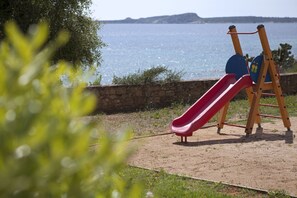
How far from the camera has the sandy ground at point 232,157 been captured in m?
6.50

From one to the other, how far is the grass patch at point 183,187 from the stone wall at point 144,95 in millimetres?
6055

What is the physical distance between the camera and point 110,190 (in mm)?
1087

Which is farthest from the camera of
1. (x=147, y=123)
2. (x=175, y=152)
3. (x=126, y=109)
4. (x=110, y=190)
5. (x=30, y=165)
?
(x=126, y=109)

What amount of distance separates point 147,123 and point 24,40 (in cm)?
1045

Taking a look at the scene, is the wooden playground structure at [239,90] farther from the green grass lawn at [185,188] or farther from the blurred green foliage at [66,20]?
the blurred green foliage at [66,20]

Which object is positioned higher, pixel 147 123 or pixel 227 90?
pixel 227 90

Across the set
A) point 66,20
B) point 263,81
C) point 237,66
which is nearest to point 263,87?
point 263,81

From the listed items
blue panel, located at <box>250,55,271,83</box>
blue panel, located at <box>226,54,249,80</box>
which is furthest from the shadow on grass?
blue panel, located at <box>226,54,249,80</box>

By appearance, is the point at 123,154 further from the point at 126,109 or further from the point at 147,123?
the point at 126,109

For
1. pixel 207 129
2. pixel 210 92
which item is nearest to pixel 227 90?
pixel 210 92

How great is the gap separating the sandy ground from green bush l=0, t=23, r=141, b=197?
4.93 meters

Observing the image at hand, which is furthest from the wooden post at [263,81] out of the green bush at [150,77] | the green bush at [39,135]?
the green bush at [39,135]

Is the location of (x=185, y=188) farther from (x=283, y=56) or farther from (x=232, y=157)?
(x=283, y=56)

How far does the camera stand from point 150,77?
13.6 meters
